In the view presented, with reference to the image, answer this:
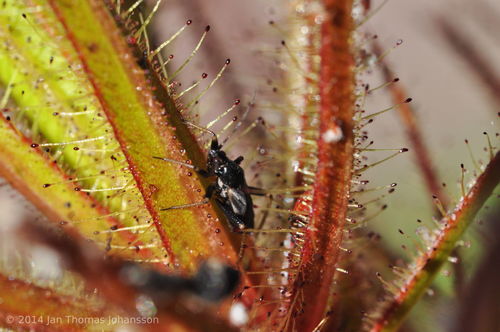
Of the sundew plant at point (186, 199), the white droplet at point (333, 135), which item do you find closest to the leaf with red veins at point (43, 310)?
the sundew plant at point (186, 199)

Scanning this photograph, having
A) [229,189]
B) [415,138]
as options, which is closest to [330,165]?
[229,189]

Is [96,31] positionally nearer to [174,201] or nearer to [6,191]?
[174,201]

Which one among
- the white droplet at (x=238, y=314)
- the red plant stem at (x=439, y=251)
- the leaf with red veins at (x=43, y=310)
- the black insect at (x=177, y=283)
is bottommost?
the leaf with red veins at (x=43, y=310)

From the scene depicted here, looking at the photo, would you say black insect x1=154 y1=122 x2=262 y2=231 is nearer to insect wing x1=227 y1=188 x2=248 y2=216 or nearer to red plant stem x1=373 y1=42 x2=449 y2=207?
insect wing x1=227 y1=188 x2=248 y2=216

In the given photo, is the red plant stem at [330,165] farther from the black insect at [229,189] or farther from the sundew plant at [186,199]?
the black insect at [229,189]

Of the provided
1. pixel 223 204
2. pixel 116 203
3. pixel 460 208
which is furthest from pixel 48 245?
pixel 460 208

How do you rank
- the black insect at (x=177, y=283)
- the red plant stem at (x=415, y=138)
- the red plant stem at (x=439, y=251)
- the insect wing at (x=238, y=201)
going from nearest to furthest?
the black insect at (x=177, y=283)
the red plant stem at (x=439, y=251)
the insect wing at (x=238, y=201)
the red plant stem at (x=415, y=138)

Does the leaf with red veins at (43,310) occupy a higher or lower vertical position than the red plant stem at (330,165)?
lower
